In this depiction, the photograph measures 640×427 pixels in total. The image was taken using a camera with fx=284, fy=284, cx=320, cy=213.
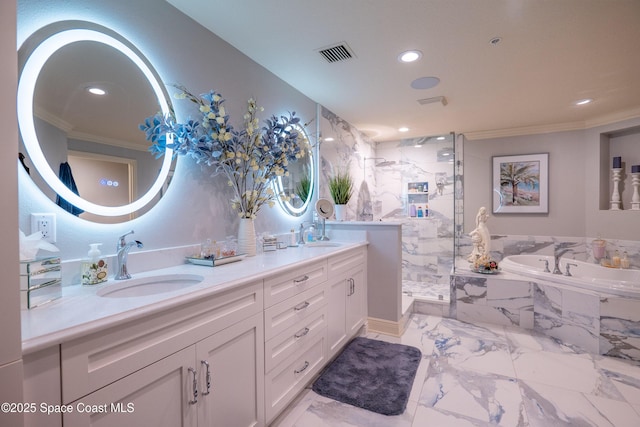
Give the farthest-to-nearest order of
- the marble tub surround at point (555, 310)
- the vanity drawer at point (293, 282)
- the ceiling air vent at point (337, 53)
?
the marble tub surround at point (555, 310)
the ceiling air vent at point (337, 53)
the vanity drawer at point (293, 282)

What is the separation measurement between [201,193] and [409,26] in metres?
1.68

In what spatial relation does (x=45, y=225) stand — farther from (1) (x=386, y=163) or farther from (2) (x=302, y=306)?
(1) (x=386, y=163)

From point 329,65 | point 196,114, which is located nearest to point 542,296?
point 329,65

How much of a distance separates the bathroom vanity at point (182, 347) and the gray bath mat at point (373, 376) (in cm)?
21

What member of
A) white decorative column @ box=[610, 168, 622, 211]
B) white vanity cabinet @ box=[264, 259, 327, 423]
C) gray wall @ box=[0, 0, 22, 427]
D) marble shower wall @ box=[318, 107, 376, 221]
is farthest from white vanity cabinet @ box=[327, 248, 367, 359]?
white decorative column @ box=[610, 168, 622, 211]

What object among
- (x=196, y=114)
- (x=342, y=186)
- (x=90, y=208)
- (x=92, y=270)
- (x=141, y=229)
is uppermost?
(x=196, y=114)

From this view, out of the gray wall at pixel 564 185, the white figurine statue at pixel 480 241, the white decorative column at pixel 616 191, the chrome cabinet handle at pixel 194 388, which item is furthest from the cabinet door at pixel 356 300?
the white decorative column at pixel 616 191

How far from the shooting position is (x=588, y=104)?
3.14 metres

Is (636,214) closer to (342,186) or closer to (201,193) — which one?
(342,186)

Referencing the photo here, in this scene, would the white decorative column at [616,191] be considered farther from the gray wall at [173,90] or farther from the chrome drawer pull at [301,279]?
the gray wall at [173,90]

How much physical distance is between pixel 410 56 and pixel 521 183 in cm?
310

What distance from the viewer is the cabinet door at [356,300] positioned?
240 centimetres

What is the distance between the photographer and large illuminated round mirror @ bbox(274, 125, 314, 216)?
2551 mm

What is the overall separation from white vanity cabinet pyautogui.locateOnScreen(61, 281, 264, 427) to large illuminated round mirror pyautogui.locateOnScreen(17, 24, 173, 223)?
0.69 m
